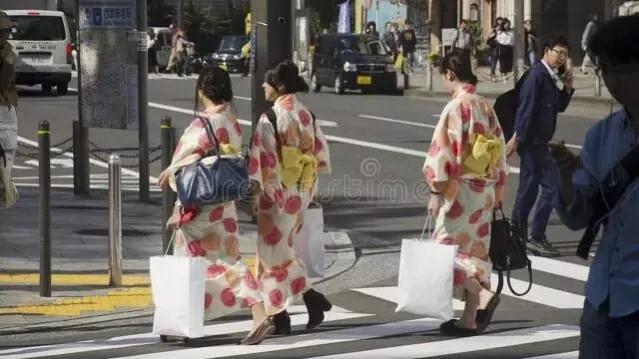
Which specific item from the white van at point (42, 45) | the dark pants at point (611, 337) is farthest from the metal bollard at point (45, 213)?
the white van at point (42, 45)

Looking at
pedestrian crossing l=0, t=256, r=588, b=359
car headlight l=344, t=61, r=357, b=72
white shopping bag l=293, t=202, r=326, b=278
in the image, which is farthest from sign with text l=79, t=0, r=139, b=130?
car headlight l=344, t=61, r=357, b=72

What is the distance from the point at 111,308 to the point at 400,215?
5.86m

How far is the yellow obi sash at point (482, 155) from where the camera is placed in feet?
29.7

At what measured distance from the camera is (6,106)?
8492 millimetres

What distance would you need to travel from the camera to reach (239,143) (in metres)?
8.98

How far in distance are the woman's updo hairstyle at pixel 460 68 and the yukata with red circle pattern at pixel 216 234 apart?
1334mm

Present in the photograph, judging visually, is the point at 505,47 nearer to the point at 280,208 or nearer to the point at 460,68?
the point at 460,68

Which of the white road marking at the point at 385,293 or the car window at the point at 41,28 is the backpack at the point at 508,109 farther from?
the car window at the point at 41,28

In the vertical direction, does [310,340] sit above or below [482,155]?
below

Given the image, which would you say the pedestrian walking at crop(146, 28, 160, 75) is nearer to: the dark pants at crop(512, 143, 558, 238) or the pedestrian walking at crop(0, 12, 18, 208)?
the dark pants at crop(512, 143, 558, 238)

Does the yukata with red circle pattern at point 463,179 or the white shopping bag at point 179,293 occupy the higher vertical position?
the yukata with red circle pattern at point 463,179

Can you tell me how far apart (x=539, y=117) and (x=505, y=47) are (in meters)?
32.4

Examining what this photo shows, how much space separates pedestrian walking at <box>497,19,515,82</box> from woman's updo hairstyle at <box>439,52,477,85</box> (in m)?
34.4

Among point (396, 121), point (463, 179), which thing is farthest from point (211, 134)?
point (396, 121)
